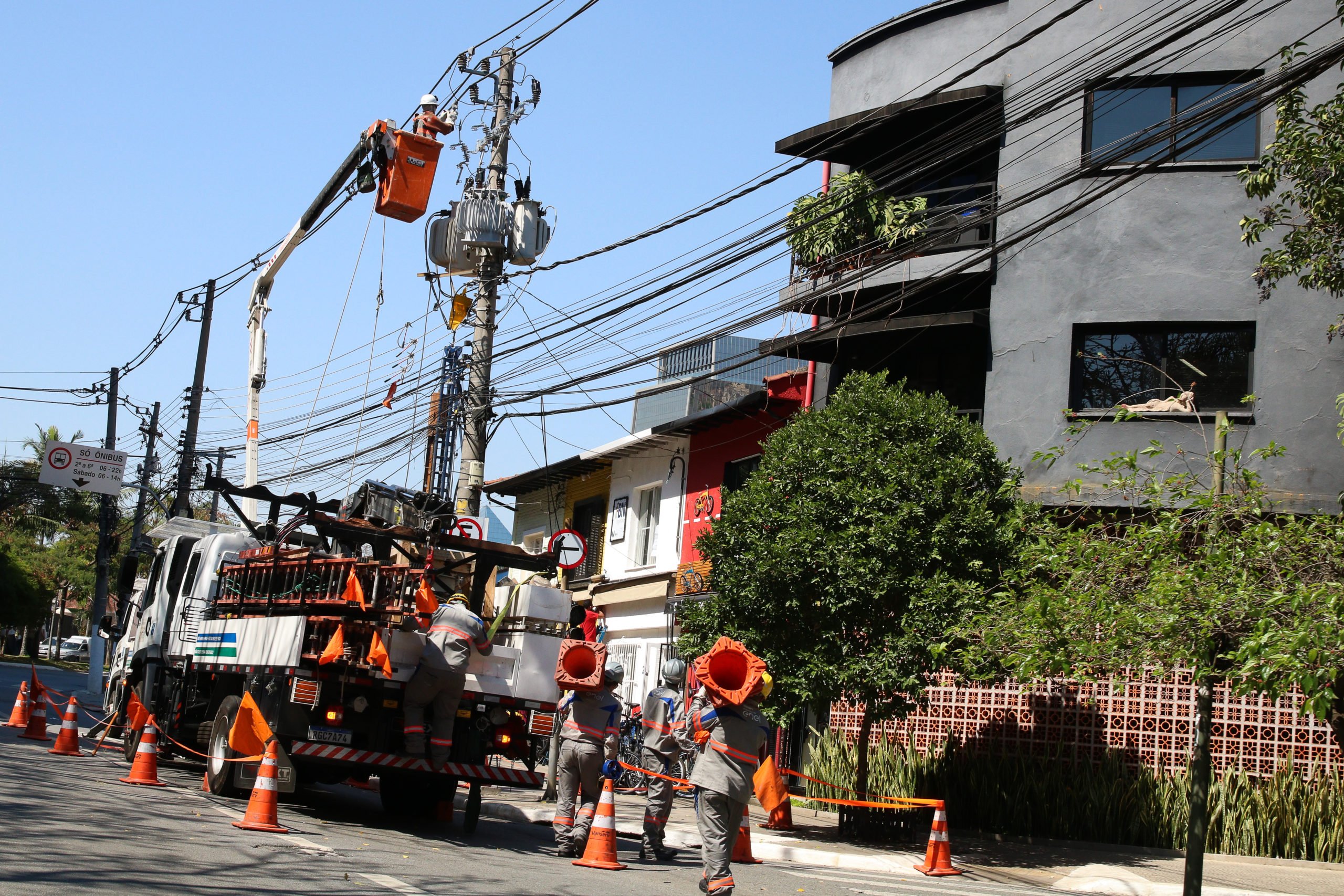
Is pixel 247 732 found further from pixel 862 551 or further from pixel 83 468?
pixel 83 468

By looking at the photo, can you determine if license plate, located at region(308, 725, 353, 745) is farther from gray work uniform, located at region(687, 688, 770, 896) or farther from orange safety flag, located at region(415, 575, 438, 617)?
gray work uniform, located at region(687, 688, 770, 896)

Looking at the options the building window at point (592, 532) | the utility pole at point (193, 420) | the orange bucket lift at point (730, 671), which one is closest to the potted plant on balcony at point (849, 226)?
the orange bucket lift at point (730, 671)

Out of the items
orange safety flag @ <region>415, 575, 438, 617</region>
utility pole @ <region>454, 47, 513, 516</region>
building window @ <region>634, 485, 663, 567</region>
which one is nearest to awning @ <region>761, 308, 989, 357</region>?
utility pole @ <region>454, 47, 513, 516</region>

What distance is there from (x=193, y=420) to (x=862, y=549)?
2649cm

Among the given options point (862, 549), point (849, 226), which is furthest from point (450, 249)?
point (862, 549)

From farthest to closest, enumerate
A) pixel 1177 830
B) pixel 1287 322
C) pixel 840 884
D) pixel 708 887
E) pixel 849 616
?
pixel 1287 322 → pixel 1177 830 → pixel 849 616 → pixel 840 884 → pixel 708 887

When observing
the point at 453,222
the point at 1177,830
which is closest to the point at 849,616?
the point at 1177,830

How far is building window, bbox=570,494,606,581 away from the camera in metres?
29.5

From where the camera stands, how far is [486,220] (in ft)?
59.4

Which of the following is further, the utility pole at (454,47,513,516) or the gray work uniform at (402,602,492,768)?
the utility pole at (454,47,513,516)

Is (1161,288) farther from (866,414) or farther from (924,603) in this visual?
(924,603)

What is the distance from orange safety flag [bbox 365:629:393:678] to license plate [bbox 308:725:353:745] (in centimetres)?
80

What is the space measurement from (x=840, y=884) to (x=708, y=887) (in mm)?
2869

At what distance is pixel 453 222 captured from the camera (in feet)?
61.2
